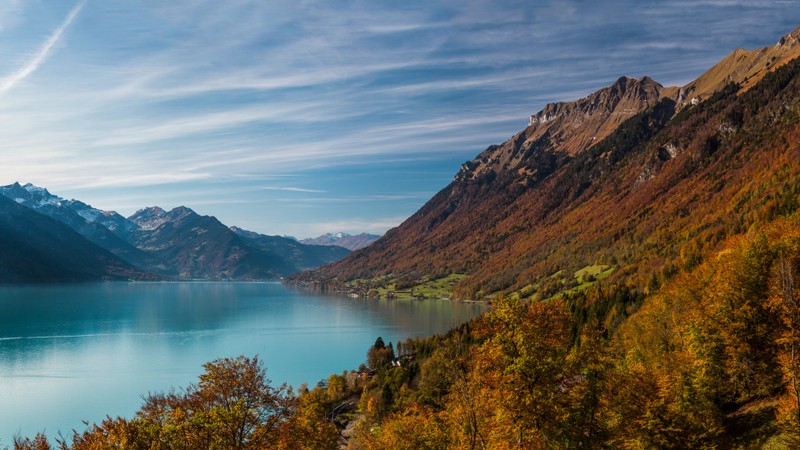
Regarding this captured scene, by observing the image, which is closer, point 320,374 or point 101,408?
point 101,408

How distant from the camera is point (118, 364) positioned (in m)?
130

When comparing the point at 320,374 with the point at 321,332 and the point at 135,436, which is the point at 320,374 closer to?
the point at 321,332

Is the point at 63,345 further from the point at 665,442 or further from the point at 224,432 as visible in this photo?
the point at 665,442

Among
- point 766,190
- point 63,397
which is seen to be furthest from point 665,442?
point 766,190

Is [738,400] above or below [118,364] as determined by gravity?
above

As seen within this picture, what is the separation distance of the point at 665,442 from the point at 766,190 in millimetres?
161959

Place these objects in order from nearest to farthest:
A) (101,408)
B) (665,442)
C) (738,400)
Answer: (665,442), (738,400), (101,408)

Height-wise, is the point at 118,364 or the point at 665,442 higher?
the point at 665,442

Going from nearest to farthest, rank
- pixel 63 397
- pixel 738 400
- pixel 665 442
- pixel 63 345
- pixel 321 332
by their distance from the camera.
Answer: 1. pixel 665 442
2. pixel 738 400
3. pixel 63 397
4. pixel 63 345
5. pixel 321 332

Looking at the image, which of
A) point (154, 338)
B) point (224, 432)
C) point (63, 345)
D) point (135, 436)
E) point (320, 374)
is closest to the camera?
point (135, 436)

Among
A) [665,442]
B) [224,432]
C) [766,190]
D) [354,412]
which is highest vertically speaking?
[766,190]

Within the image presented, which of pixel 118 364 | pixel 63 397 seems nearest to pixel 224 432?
pixel 63 397

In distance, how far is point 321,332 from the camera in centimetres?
18775

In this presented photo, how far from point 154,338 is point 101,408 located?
8600cm
